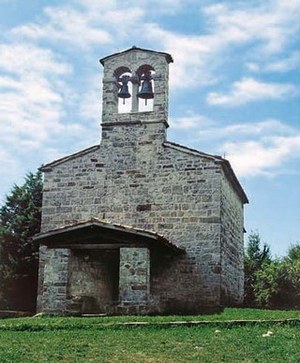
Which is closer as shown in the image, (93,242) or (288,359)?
(288,359)

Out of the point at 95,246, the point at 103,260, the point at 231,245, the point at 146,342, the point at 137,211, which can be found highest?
the point at 137,211

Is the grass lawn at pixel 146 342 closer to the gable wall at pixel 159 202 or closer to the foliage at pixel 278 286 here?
the gable wall at pixel 159 202

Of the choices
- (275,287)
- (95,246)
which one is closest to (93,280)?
(95,246)

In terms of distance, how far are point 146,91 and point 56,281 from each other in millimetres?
6461

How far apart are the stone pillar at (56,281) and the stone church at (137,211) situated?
3cm

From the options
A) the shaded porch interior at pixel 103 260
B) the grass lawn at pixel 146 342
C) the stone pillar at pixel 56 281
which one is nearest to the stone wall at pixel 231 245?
the shaded porch interior at pixel 103 260

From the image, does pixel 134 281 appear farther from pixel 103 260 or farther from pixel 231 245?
pixel 231 245

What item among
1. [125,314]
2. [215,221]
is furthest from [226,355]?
[215,221]

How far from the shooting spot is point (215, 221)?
774 inches

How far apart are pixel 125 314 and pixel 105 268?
12.2 feet

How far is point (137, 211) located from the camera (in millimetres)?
20328

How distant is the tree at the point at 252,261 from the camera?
30.0 m

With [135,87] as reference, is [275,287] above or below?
below

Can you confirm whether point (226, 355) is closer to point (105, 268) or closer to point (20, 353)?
point (20, 353)
